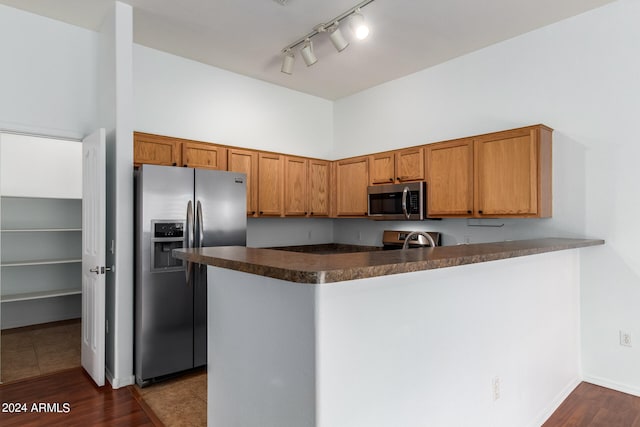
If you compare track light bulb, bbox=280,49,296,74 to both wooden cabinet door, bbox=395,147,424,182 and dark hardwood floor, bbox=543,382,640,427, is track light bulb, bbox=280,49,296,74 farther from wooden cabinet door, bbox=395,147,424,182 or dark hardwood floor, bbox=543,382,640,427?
dark hardwood floor, bbox=543,382,640,427

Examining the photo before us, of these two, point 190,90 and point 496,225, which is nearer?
point 496,225

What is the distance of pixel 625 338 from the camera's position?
2.95 m

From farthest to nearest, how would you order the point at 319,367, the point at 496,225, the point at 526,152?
the point at 496,225 → the point at 526,152 → the point at 319,367

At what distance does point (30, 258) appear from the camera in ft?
14.0

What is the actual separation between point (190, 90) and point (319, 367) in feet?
12.2

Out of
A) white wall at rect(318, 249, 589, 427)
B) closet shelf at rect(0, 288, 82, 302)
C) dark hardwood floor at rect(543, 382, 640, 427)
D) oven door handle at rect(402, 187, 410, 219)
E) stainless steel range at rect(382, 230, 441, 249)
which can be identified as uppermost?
oven door handle at rect(402, 187, 410, 219)

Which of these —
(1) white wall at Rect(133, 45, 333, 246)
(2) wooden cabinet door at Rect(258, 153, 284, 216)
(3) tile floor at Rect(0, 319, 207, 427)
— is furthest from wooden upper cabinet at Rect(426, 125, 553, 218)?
(3) tile floor at Rect(0, 319, 207, 427)

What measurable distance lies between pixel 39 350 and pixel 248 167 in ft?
8.96

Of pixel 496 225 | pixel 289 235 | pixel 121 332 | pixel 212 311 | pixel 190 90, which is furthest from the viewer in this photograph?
pixel 289 235

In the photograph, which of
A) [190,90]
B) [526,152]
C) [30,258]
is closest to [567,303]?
[526,152]

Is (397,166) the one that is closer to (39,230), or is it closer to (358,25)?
(358,25)

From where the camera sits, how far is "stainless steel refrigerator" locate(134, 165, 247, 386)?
290cm

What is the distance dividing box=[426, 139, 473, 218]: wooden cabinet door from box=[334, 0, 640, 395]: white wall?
40cm

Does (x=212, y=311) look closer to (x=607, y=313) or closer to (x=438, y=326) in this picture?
(x=438, y=326)
